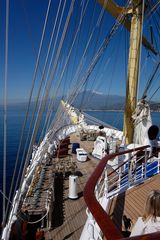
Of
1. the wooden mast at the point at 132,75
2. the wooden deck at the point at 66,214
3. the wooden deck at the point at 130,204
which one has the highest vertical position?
the wooden mast at the point at 132,75

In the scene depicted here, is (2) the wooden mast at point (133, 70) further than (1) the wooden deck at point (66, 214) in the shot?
Yes

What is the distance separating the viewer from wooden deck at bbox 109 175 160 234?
4.38 meters

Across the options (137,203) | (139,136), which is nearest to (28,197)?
(137,203)

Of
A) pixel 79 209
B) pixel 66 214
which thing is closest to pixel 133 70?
pixel 79 209

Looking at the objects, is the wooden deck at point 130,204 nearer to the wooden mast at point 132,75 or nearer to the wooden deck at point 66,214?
the wooden deck at point 66,214

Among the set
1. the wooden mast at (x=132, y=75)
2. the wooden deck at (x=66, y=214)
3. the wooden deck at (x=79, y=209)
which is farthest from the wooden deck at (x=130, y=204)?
the wooden mast at (x=132, y=75)

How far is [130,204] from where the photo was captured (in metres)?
4.76

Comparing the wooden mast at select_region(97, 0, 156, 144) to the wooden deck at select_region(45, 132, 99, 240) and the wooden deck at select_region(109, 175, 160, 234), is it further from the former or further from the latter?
the wooden deck at select_region(109, 175, 160, 234)

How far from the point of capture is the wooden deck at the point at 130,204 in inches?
173

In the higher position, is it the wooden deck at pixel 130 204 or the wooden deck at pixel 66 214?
the wooden deck at pixel 130 204

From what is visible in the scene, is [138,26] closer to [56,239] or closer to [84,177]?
[84,177]

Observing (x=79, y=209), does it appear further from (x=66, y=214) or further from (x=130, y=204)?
(x=130, y=204)

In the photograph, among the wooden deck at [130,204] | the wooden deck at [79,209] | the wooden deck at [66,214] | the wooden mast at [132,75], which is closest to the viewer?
the wooden deck at [130,204]

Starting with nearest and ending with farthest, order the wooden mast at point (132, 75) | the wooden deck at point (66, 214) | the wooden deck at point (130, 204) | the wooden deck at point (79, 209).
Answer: the wooden deck at point (130, 204), the wooden deck at point (79, 209), the wooden deck at point (66, 214), the wooden mast at point (132, 75)
